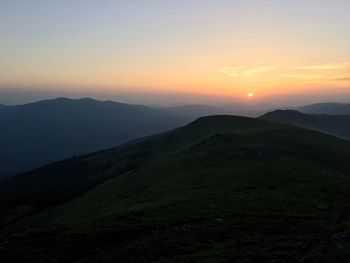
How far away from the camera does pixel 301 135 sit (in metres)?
142

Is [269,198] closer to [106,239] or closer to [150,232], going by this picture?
[150,232]

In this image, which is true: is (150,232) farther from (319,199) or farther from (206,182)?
(206,182)

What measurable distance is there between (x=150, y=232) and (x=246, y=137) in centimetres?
9144

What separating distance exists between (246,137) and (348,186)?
2392 inches

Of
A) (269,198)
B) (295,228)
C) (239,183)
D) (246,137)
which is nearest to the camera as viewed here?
(295,228)

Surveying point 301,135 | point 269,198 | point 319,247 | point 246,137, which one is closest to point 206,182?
point 269,198

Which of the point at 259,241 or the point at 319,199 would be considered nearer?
the point at 259,241

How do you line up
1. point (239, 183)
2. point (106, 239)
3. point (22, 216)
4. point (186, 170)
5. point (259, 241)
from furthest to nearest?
point (22, 216) < point (186, 170) < point (239, 183) < point (106, 239) < point (259, 241)

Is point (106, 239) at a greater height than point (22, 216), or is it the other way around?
point (106, 239)

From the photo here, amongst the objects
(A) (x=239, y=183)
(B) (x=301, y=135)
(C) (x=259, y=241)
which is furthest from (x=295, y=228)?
(B) (x=301, y=135)

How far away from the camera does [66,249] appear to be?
3516 centimetres

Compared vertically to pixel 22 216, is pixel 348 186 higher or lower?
higher

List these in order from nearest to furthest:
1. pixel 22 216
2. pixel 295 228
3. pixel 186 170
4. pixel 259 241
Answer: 1. pixel 259 241
2. pixel 295 228
3. pixel 186 170
4. pixel 22 216

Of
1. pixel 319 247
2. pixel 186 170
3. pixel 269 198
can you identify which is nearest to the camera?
pixel 319 247
